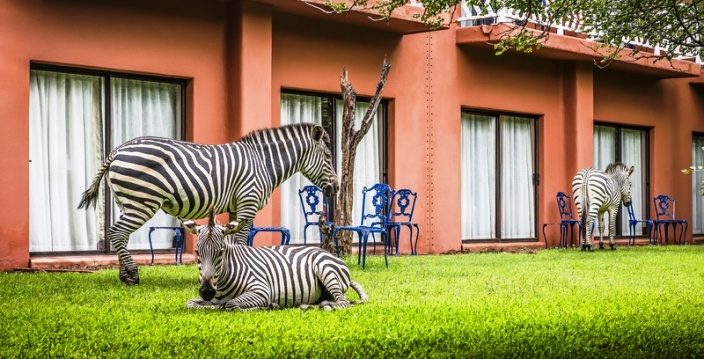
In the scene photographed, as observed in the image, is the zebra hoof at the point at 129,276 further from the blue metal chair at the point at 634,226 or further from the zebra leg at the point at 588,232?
the blue metal chair at the point at 634,226

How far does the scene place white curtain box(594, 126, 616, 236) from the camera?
22.2 meters

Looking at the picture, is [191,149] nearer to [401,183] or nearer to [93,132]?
[93,132]

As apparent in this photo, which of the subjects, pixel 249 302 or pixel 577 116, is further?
pixel 577 116

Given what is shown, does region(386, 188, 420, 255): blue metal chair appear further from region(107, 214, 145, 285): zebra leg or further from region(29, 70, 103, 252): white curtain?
region(107, 214, 145, 285): zebra leg

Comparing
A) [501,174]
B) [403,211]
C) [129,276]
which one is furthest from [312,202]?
[129,276]

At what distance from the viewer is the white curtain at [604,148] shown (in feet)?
72.9

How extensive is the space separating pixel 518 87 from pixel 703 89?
7.00 meters

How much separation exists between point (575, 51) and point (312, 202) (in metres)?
6.42

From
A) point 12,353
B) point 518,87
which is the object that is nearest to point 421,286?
point 12,353

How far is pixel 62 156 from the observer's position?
13.9m

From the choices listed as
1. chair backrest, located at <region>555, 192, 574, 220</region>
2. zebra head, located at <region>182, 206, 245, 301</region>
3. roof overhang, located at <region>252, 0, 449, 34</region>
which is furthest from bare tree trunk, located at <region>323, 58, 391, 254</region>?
zebra head, located at <region>182, 206, 245, 301</region>

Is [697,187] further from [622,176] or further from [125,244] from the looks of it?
[125,244]

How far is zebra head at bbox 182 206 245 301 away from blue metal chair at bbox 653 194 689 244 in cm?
1662

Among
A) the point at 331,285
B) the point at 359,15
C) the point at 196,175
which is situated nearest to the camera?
the point at 331,285
